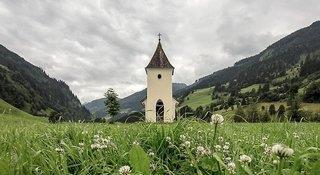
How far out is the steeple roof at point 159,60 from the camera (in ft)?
289

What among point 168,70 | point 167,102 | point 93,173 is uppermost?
point 168,70

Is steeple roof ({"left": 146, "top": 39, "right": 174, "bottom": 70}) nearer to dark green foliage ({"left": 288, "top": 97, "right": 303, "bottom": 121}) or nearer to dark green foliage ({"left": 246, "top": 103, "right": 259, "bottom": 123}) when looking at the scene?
dark green foliage ({"left": 288, "top": 97, "right": 303, "bottom": 121})

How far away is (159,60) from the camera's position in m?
88.8

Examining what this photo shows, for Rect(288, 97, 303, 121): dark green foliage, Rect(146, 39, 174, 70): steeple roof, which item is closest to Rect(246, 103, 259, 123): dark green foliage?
Rect(288, 97, 303, 121): dark green foliage

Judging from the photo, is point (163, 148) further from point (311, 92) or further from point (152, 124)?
point (311, 92)

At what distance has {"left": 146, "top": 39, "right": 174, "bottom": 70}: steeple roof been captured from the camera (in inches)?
3462

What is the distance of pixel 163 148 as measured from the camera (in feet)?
19.8

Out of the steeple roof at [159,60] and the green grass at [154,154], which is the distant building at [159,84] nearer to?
the steeple roof at [159,60]

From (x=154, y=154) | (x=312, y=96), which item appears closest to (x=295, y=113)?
(x=154, y=154)

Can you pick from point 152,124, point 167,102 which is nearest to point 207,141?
point 152,124

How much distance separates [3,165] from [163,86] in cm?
8246

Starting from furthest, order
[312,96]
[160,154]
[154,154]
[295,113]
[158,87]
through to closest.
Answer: [312,96], [158,87], [295,113], [160,154], [154,154]

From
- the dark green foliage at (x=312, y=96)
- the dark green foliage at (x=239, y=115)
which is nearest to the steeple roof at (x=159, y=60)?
the dark green foliage at (x=239, y=115)

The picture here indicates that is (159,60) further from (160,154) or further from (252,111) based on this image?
(160,154)
